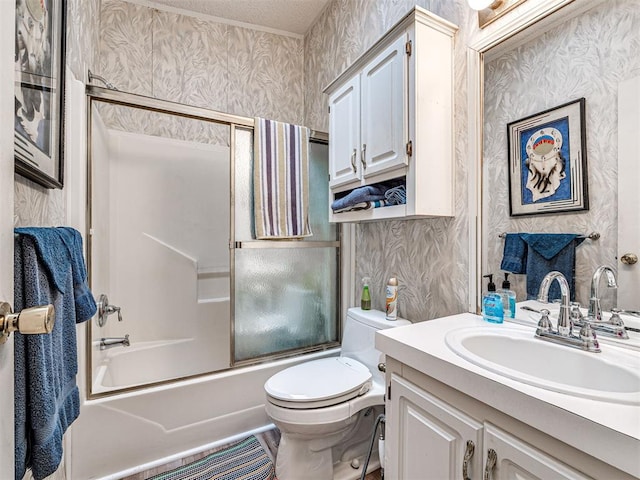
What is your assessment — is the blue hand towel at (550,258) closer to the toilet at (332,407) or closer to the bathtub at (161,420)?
the toilet at (332,407)

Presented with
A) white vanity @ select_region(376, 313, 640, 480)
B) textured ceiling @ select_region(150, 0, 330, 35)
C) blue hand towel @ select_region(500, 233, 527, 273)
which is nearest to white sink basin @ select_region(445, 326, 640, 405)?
white vanity @ select_region(376, 313, 640, 480)

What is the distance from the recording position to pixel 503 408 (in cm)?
64

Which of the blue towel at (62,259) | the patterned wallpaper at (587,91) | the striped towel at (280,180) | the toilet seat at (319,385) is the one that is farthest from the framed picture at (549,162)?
the blue towel at (62,259)

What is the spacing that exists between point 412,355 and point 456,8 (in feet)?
4.62

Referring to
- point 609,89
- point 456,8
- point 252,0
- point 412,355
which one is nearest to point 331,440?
point 412,355

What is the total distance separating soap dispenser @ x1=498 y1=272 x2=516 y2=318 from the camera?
109cm

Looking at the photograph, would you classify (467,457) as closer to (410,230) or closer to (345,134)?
(410,230)

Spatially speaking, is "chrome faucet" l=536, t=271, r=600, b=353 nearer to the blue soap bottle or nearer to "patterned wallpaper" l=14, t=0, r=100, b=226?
the blue soap bottle

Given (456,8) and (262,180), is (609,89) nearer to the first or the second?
(456,8)

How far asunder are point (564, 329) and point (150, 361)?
2.38 metres

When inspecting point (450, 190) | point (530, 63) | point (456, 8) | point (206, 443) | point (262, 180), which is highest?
point (456, 8)

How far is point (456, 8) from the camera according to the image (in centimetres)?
130

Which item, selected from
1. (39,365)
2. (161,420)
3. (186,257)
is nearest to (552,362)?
(39,365)

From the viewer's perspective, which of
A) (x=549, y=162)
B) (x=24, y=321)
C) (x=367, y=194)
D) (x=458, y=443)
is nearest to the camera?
(x=24, y=321)
